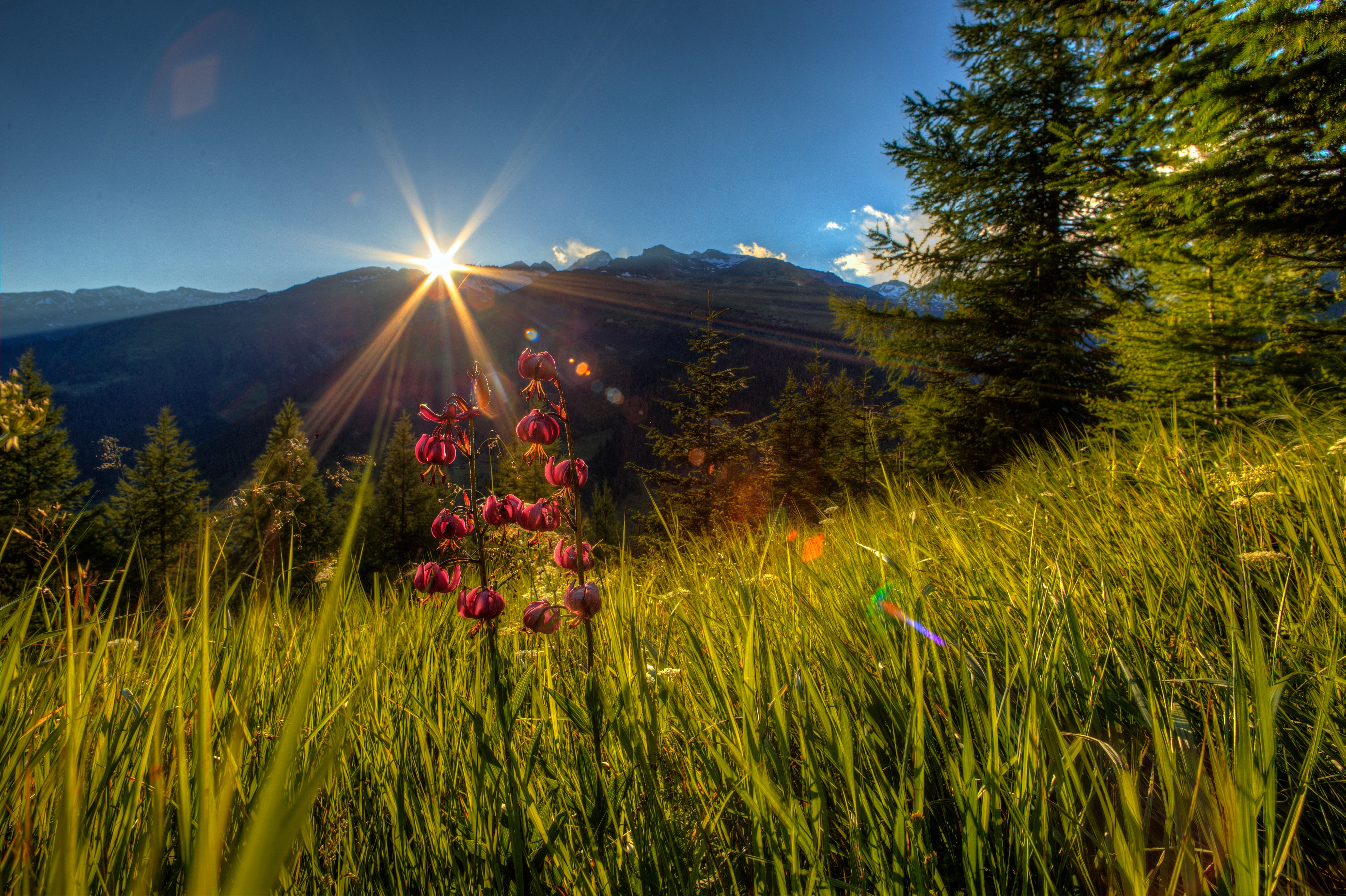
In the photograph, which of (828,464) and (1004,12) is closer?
(1004,12)

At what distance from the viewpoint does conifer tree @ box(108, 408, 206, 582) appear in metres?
18.5

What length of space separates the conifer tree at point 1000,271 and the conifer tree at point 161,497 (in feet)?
73.7

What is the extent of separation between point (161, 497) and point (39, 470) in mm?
3314

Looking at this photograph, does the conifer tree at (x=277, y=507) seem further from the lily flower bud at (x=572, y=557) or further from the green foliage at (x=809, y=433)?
the green foliage at (x=809, y=433)

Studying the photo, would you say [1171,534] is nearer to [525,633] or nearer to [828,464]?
[525,633]

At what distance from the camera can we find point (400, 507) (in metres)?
25.8

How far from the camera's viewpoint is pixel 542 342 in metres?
162

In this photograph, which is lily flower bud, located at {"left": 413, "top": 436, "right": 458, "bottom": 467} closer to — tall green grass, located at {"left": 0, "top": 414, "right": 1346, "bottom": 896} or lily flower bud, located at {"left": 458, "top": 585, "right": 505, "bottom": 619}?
lily flower bud, located at {"left": 458, "top": 585, "right": 505, "bottom": 619}

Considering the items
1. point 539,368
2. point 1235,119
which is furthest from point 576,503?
Answer: point 1235,119

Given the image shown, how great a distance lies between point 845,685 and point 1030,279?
412 inches

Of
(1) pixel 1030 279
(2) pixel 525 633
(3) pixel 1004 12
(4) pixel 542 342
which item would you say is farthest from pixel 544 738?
(4) pixel 542 342

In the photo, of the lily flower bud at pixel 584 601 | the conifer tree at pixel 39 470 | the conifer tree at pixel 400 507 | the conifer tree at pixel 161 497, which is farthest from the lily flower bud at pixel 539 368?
the conifer tree at pixel 400 507

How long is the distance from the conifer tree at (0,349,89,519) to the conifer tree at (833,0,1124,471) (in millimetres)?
21047

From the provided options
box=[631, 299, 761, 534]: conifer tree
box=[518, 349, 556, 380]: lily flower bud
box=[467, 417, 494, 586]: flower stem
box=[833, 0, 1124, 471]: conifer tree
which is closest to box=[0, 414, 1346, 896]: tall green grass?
box=[467, 417, 494, 586]: flower stem
